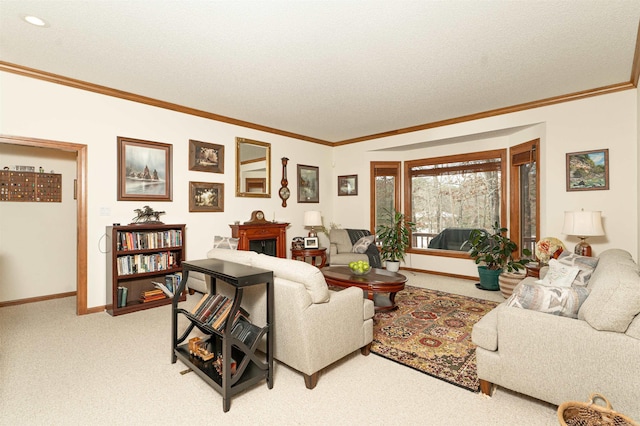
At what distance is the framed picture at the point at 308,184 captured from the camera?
670 centimetres

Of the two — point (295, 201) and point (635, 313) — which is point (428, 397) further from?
point (295, 201)

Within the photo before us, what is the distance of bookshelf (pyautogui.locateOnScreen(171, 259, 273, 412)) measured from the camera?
82.4 inches

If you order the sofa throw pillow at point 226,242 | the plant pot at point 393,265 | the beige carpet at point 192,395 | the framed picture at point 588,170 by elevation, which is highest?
the framed picture at point 588,170

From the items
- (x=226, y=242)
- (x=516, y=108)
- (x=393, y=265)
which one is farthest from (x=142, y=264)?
(x=516, y=108)

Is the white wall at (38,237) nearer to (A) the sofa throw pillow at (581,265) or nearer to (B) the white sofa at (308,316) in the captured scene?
(B) the white sofa at (308,316)

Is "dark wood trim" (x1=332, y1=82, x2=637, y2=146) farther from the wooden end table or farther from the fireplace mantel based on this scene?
the fireplace mantel

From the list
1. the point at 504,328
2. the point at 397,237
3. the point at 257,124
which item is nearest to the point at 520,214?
the point at 397,237

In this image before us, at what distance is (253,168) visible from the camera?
19.2 feet

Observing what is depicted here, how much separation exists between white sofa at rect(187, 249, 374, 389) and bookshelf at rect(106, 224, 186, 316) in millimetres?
2162

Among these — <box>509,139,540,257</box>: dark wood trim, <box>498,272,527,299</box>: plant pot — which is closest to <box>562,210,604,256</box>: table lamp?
<box>498,272,527,299</box>: plant pot

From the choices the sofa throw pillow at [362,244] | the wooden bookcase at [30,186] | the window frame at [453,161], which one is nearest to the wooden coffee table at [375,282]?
the sofa throw pillow at [362,244]

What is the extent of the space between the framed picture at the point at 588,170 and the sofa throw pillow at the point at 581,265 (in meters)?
1.41

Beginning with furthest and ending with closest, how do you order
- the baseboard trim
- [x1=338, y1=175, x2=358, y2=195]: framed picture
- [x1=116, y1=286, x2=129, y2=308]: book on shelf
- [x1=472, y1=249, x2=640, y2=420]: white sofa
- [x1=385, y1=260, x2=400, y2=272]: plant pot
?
[x1=338, y1=175, x2=358, y2=195]: framed picture < [x1=385, y1=260, x2=400, y2=272]: plant pot < the baseboard trim < [x1=116, y1=286, x2=129, y2=308]: book on shelf < [x1=472, y1=249, x2=640, y2=420]: white sofa

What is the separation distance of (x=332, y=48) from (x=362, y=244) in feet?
12.5
